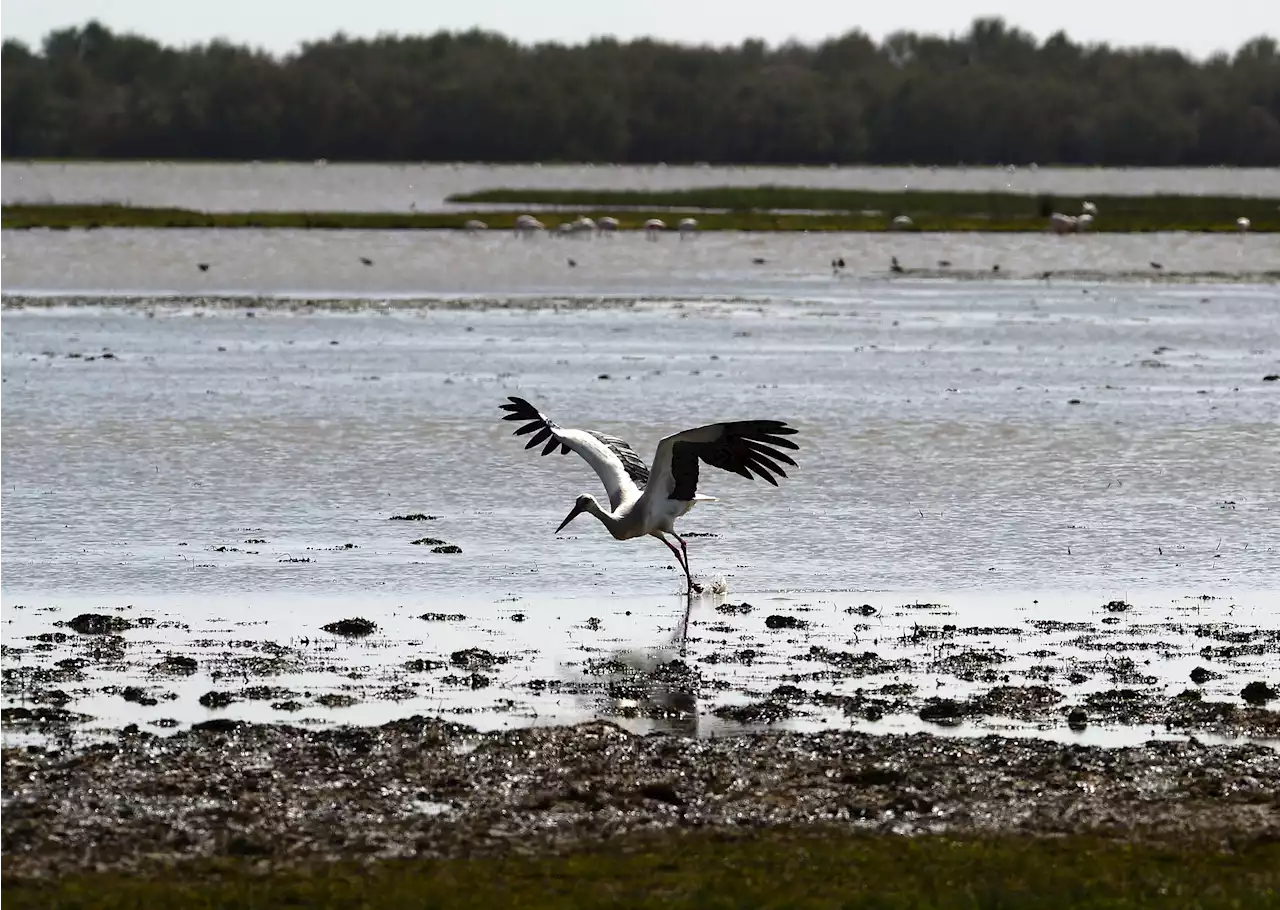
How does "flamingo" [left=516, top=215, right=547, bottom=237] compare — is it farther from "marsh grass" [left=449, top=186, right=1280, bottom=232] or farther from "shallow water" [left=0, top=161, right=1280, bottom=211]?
"shallow water" [left=0, top=161, right=1280, bottom=211]

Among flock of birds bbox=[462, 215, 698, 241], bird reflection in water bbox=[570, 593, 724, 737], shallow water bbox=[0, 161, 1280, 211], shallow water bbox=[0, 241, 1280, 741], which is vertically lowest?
shallow water bbox=[0, 161, 1280, 211]

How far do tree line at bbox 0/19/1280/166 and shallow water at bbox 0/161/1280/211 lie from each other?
2.42m

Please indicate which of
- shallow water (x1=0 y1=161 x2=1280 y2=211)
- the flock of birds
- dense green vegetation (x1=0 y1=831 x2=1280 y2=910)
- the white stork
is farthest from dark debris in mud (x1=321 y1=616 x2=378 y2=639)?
shallow water (x1=0 y1=161 x2=1280 y2=211)

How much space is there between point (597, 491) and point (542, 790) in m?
9.41

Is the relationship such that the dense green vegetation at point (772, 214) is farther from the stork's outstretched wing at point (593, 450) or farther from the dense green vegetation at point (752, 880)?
the dense green vegetation at point (752, 880)

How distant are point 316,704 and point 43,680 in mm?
1352

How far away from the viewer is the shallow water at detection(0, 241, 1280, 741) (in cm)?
1217

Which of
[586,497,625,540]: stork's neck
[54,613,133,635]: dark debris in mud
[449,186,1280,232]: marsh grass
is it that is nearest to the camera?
[54,613,133,635]: dark debris in mud

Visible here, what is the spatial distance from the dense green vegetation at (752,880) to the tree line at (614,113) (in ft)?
496

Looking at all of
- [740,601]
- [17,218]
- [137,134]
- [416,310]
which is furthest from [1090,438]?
[137,134]

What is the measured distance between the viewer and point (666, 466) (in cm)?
1429

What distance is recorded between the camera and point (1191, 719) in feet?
35.4

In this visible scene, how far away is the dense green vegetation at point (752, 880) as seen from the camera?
7.91m

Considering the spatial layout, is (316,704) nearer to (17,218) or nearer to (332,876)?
(332,876)
